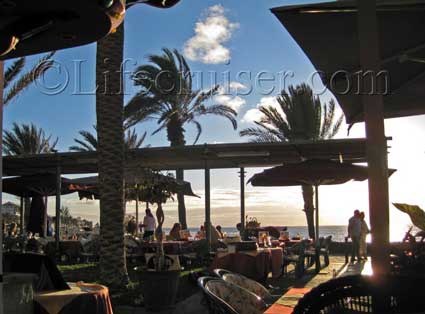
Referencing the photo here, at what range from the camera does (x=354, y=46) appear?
5121 millimetres

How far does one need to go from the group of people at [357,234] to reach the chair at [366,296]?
44.8ft

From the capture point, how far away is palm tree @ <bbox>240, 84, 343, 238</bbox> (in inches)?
944

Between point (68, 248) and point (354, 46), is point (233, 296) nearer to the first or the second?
point (354, 46)

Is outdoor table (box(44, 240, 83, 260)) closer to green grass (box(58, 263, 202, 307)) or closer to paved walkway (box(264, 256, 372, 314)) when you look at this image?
green grass (box(58, 263, 202, 307))

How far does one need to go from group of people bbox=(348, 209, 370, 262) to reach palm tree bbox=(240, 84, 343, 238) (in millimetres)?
7354

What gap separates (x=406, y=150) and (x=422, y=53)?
5.82 metres

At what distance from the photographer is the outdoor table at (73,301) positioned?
4449 mm

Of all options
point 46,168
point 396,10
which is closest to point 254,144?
point 46,168

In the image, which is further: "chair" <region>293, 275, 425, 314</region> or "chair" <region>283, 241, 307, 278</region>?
"chair" <region>283, 241, 307, 278</region>

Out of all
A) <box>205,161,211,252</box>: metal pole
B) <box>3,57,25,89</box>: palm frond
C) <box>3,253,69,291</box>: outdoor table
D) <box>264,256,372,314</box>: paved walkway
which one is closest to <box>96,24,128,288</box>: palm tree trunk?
<box>264,256,372,314</box>: paved walkway

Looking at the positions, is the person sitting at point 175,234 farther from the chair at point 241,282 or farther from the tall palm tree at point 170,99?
the chair at point 241,282

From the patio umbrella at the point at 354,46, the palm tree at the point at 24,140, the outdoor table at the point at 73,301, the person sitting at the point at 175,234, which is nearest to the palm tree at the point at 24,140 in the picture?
the palm tree at the point at 24,140

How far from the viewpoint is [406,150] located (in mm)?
10758

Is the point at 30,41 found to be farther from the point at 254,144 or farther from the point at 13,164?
the point at 13,164
